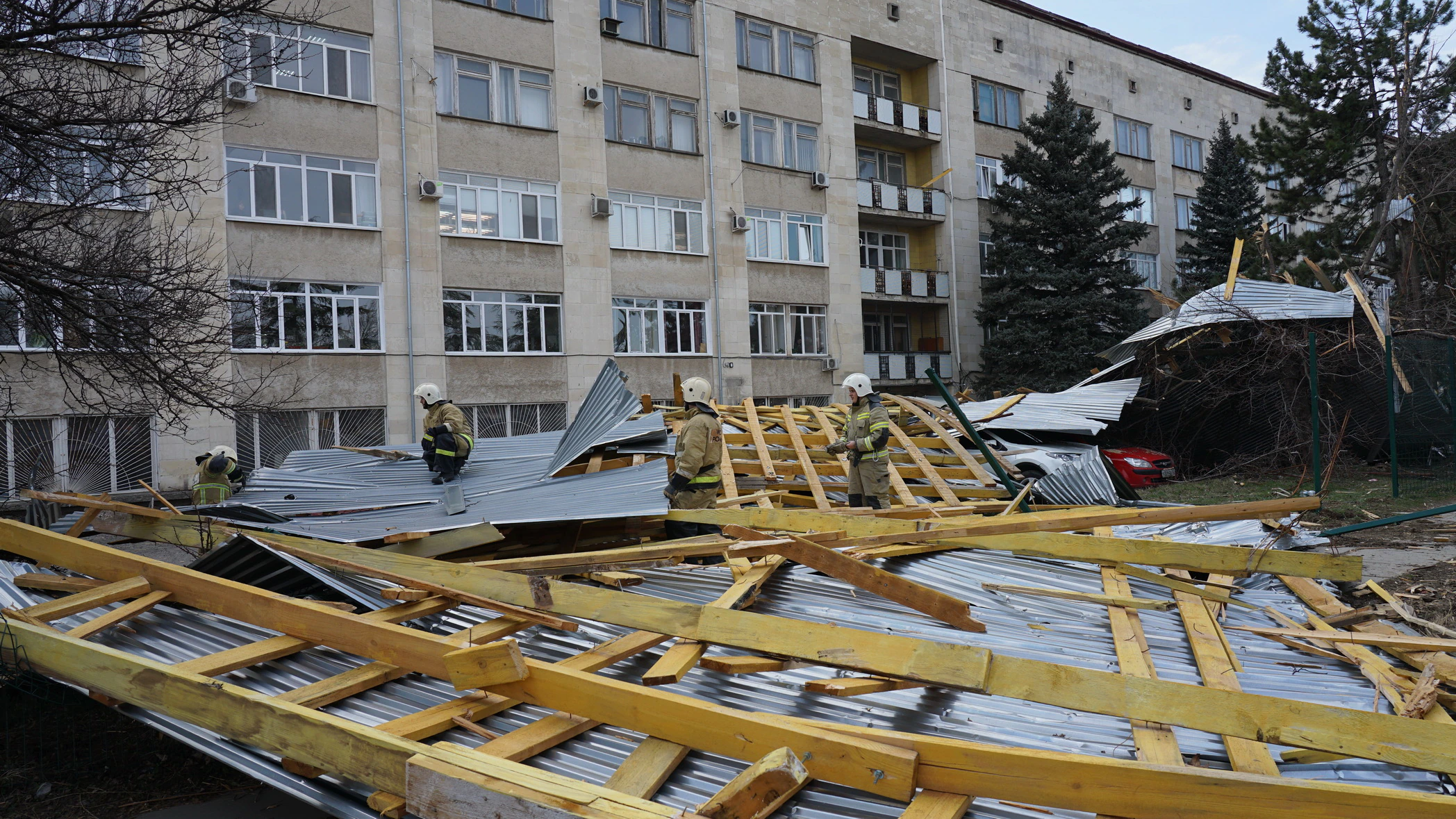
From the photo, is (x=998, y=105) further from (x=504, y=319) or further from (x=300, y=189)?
(x=300, y=189)

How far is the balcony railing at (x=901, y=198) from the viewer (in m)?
27.3

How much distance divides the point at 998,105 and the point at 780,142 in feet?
32.9

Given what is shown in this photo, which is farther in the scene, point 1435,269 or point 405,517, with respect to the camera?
point 1435,269

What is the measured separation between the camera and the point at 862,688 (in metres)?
3.64

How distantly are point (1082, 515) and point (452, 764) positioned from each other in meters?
4.40

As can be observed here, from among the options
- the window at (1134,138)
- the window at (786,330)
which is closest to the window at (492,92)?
the window at (786,330)

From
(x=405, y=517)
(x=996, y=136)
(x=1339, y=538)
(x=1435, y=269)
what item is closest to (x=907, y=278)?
(x=996, y=136)

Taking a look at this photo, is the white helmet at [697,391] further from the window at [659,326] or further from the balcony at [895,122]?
the balcony at [895,122]

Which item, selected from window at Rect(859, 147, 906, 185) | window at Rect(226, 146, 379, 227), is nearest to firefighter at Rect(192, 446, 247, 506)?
window at Rect(226, 146, 379, 227)

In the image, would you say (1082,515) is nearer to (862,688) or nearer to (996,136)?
(862,688)

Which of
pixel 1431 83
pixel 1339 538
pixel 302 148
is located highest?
pixel 1431 83

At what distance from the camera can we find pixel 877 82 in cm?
2939

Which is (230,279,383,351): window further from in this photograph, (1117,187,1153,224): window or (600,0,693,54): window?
(1117,187,1153,224): window

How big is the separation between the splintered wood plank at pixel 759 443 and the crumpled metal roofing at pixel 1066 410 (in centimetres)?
401
